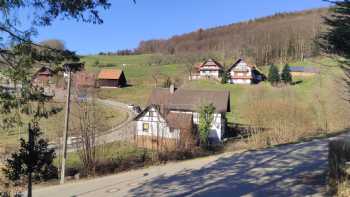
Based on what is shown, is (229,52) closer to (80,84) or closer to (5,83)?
(80,84)

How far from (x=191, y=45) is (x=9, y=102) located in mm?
131255

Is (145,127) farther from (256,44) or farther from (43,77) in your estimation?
(256,44)

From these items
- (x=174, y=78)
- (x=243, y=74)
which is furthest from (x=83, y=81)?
(x=174, y=78)

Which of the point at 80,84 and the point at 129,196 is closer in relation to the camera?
the point at 129,196

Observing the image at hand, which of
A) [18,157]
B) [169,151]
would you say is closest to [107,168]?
[169,151]

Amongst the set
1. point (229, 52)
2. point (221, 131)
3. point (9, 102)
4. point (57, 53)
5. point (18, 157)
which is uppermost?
point (229, 52)

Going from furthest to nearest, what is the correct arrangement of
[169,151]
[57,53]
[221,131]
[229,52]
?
[229,52]
[221,131]
[169,151]
[57,53]

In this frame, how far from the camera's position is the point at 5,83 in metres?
7.16

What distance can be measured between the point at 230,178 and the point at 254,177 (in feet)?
2.57

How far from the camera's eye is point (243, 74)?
251 ft

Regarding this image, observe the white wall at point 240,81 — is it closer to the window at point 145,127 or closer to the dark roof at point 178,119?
the window at point 145,127

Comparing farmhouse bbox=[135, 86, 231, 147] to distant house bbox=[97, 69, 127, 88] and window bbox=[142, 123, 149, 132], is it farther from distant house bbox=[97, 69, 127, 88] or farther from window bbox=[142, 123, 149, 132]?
distant house bbox=[97, 69, 127, 88]

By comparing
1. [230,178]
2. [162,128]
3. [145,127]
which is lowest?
[145,127]

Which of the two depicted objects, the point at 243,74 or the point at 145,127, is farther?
the point at 243,74
